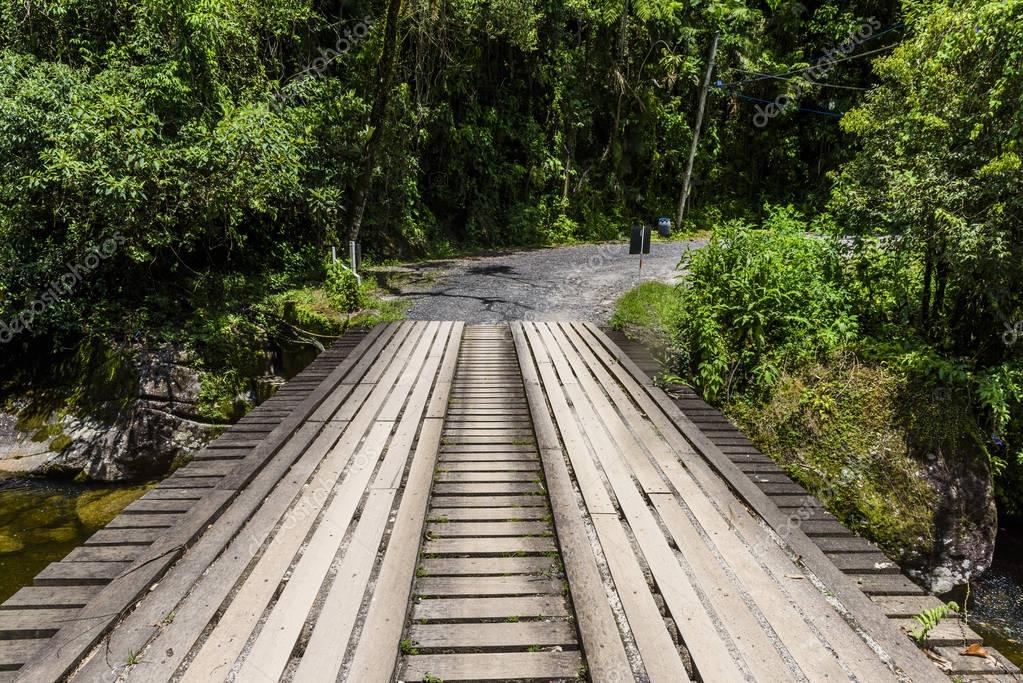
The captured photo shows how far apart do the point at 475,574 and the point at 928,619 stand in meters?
2.14

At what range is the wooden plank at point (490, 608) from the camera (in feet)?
8.55

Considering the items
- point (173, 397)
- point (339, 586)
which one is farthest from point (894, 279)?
point (173, 397)

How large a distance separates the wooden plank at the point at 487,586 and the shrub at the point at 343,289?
773 cm

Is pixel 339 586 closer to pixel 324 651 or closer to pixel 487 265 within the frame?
pixel 324 651

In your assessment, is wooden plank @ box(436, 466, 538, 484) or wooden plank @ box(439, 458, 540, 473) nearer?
wooden plank @ box(436, 466, 538, 484)

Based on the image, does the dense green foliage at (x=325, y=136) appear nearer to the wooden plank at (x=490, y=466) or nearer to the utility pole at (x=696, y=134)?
the utility pole at (x=696, y=134)

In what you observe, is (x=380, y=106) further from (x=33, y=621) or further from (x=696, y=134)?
(x=696, y=134)

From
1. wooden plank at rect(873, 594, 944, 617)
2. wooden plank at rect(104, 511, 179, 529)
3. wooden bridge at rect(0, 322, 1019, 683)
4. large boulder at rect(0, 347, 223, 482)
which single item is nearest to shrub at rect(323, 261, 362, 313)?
large boulder at rect(0, 347, 223, 482)

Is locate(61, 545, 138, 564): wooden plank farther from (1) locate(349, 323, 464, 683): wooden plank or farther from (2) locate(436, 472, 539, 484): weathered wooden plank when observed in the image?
(2) locate(436, 472, 539, 484): weathered wooden plank

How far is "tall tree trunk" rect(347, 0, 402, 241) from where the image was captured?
1058 cm

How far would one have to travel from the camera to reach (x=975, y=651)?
2414mm

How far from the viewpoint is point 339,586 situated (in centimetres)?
269

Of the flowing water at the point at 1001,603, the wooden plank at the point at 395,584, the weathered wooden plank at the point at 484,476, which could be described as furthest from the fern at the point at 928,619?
the flowing water at the point at 1001,603

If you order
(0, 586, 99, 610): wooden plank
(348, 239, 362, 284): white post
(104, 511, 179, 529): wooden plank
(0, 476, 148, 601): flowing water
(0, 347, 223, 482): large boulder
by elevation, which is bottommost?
(0, 476, 148, 601): flowing water
